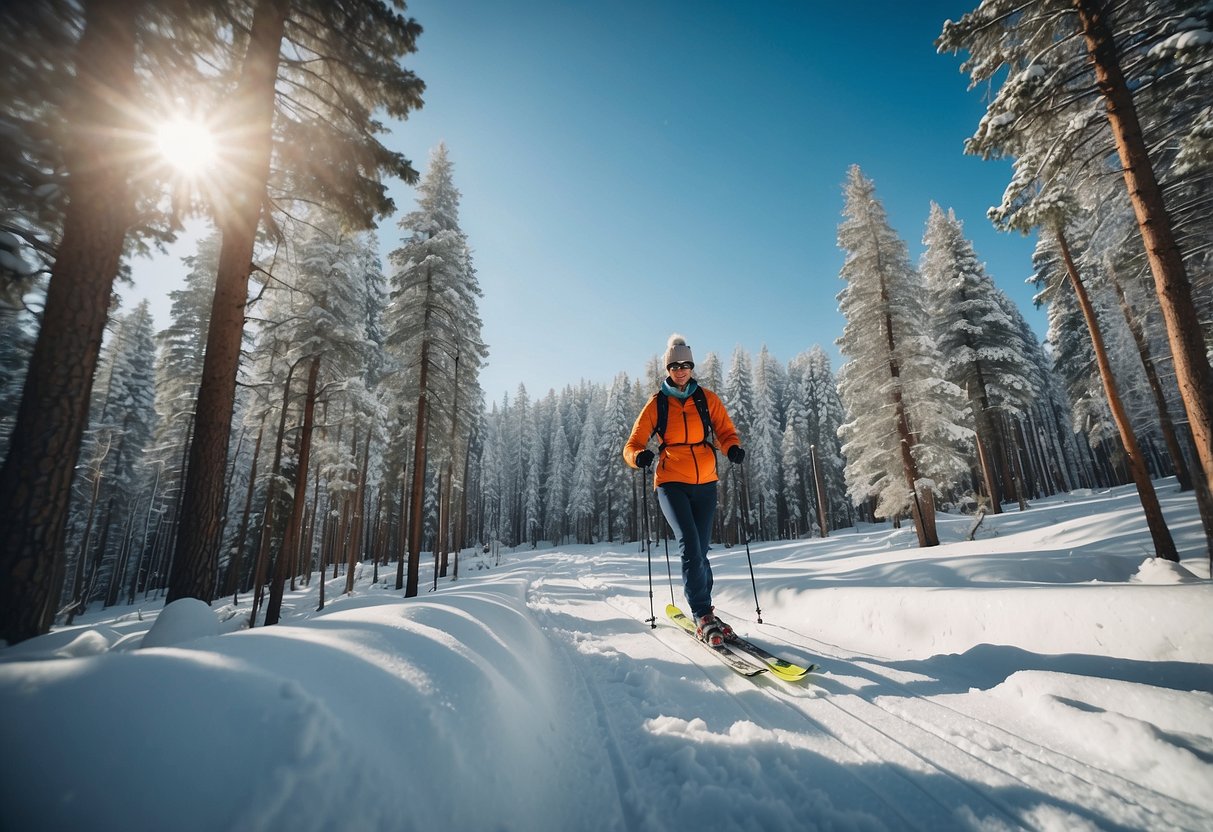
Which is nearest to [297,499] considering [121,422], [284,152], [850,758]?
[284,152]

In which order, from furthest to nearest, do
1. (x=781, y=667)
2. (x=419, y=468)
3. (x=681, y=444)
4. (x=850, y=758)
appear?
(x=419, y=468) → (x=681, y=444) → (x=781, y=667) → (x=850, y=758)

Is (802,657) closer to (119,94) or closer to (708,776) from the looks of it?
(708,776)

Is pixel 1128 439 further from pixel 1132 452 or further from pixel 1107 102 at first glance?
pixel 1107 102

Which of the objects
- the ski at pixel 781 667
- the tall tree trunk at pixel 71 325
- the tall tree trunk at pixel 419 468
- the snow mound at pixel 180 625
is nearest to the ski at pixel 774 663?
the ski at pixel 781 667

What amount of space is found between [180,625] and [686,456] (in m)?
4.46

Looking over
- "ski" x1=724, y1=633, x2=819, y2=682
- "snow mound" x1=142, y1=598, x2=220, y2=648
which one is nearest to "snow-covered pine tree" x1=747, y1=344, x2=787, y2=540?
"ski" x1=724, y1=633, x2=819, y2=682

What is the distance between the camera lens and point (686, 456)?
482 centimetres

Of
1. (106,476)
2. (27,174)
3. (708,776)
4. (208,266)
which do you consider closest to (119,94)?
(27,174)

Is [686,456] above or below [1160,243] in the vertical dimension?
below

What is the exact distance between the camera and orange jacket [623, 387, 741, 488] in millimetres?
4805

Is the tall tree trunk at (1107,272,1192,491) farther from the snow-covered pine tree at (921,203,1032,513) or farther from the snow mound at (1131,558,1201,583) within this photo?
the snow mound at (1131,558,1201,583)

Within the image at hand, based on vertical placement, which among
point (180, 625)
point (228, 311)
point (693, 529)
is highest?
point (228, 311)

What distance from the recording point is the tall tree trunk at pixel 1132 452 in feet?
26.9

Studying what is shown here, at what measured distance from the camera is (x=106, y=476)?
28734 mm
